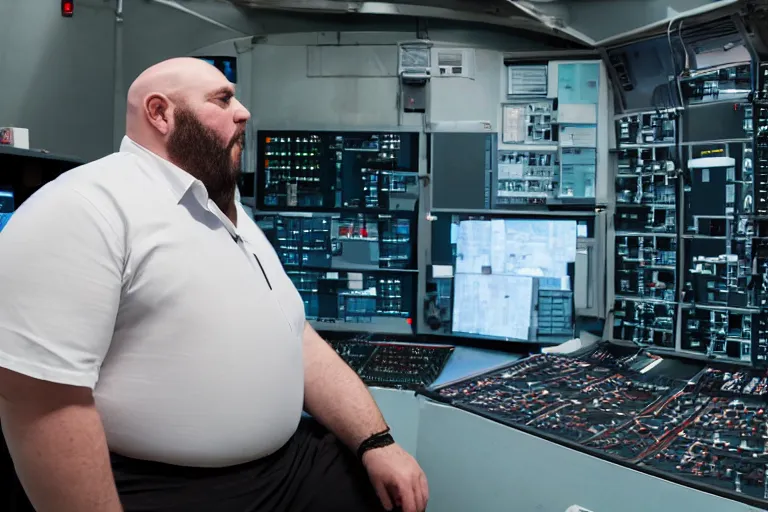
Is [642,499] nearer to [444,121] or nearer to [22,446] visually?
[22,446]

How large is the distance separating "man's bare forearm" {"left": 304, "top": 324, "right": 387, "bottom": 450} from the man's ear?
1.74 feet

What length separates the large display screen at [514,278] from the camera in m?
2.90

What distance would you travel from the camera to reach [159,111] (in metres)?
1.07

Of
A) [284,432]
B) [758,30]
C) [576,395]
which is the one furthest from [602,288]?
[284,432]

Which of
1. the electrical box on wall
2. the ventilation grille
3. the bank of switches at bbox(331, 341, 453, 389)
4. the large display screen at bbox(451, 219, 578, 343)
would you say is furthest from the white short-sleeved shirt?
the electrical box on wall

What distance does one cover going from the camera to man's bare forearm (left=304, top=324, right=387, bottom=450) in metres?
1.21

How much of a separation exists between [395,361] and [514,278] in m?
0.79

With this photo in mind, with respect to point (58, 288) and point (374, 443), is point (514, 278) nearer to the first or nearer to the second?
point (374, 443)

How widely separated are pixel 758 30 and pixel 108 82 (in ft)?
9.84

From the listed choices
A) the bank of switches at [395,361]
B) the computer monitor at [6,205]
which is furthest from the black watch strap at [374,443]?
the computer monitor at [6,205]

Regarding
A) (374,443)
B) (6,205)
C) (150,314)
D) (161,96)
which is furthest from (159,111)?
(6,205)

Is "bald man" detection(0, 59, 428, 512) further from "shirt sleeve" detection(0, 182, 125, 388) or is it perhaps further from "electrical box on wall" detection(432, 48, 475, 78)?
"electrical box on wall" detection(432, 48, 475, 78)

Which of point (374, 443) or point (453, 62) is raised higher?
point (453, 62)

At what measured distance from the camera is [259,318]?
103 cm
